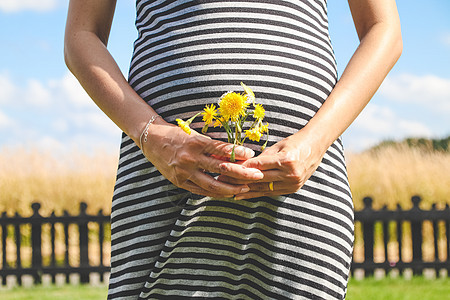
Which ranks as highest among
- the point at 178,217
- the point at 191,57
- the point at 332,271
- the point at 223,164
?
the point at 191,57

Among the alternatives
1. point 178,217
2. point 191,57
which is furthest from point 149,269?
point 191,57

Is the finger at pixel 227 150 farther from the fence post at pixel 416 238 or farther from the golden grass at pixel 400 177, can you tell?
the golden grass at pixel 400 177

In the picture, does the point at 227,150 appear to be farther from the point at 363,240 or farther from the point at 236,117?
the point at 363,240

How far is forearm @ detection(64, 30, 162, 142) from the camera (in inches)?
47.8

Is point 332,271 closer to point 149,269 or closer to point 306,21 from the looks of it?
point 149,269

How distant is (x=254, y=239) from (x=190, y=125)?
14.0 inches

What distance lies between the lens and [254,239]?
1.27m

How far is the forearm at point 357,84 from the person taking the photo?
1165 mm

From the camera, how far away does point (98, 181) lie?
10438 mm

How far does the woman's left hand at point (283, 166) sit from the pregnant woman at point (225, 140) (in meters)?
0.02

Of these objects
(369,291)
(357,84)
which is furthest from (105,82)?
(369,291)

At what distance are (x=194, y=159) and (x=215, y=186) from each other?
8 centimetres

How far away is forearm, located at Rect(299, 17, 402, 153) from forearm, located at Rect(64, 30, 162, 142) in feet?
1.40

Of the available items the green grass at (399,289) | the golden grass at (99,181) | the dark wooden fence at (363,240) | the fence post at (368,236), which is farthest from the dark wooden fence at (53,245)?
the fence post at (368,236)
